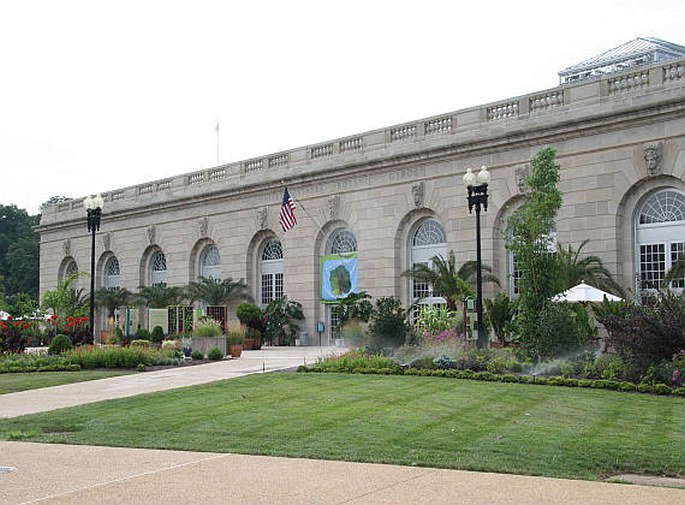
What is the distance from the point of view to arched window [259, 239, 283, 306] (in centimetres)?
4403

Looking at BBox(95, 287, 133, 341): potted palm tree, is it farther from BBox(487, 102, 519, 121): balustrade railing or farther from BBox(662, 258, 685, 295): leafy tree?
BBox(662, 258, 685, 295): leafy tree

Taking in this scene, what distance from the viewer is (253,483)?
29.9 ft

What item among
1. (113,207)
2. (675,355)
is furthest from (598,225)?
(113,207)

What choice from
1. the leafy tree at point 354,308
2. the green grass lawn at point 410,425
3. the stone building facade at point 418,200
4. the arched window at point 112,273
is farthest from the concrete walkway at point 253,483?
the arched window at point 112,273

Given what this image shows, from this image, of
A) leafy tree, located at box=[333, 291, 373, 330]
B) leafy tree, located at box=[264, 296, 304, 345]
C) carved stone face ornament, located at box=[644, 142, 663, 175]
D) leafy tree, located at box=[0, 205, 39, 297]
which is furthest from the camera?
leafy tree, located at box=[0, 205, 39, 297]

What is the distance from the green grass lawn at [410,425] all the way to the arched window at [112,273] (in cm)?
3871

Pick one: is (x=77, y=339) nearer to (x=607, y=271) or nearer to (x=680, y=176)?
(x=607, y=271)

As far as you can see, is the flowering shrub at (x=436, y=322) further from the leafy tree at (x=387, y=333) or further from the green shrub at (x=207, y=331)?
the green shrub at (x=207, y=331)

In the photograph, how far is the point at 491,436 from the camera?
11.8 m

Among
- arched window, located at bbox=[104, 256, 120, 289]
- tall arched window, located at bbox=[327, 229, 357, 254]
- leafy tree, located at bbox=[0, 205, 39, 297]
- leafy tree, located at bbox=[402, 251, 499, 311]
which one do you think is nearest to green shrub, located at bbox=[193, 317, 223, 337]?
leafy tree, located at bbox=[402, 251, 499, 311]

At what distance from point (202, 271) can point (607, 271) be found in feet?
85.1

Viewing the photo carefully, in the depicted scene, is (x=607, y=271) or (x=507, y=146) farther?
(x=507, y=146)

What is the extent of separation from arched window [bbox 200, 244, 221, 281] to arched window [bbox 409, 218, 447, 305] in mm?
14154

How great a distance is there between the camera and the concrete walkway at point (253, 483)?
8336 millimetres
